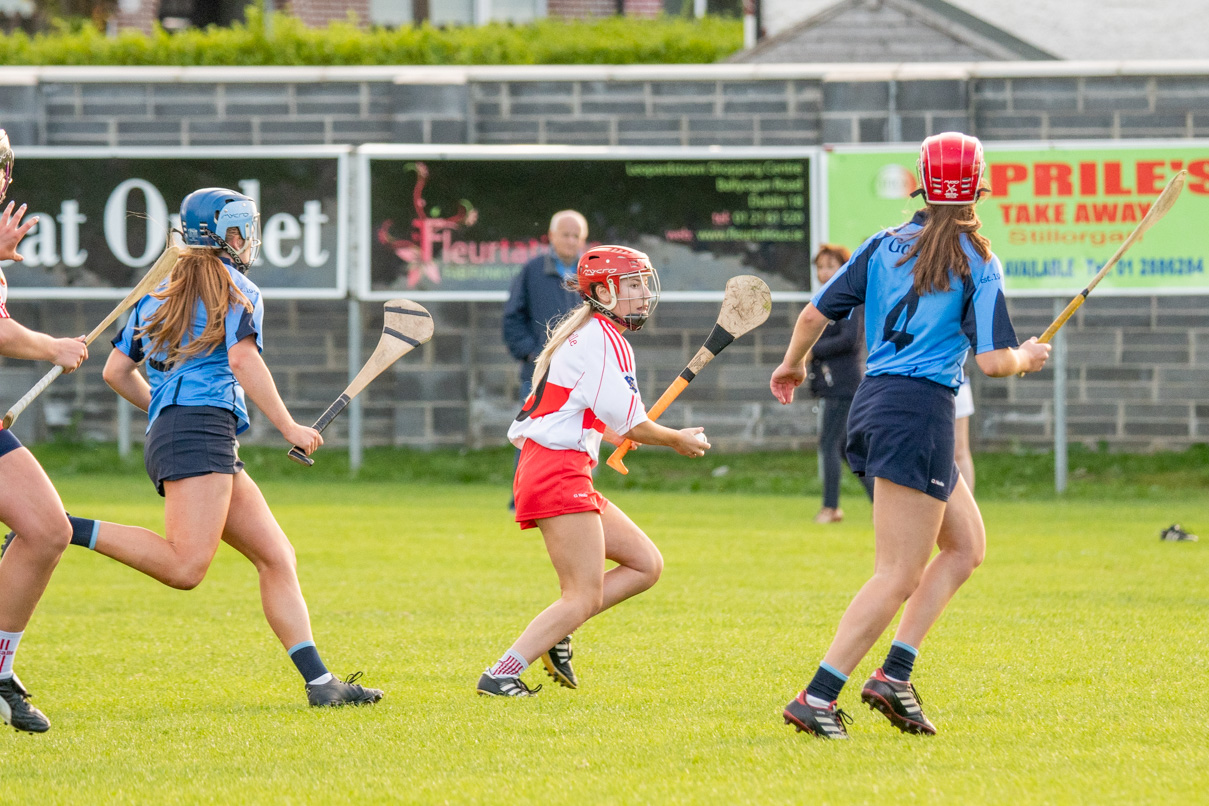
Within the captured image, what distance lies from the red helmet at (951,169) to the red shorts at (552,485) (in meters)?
1.48

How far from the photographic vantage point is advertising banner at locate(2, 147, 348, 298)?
1388 centimetres

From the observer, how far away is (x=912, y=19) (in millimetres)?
17453

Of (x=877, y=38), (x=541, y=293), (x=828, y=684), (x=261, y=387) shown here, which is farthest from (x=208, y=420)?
(x=877, y=38)

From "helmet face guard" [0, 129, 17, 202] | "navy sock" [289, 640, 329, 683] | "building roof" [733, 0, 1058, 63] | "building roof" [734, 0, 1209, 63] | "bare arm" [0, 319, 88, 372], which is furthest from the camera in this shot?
"building roof" [734, 0, 1209, 63]

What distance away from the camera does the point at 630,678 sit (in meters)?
5.68

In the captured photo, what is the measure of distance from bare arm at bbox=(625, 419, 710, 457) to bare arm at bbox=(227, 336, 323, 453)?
1.05 m

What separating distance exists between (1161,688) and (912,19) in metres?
13.3

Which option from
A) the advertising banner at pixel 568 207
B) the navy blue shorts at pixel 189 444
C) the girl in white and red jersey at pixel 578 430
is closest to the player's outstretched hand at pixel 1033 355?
the girl in white and red jersey at pixel 578 430

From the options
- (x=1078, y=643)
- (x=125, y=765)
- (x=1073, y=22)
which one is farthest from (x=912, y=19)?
(x=125, y=765)

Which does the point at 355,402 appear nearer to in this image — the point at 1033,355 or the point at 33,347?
the point at 33,347

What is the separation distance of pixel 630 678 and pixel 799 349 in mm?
1520

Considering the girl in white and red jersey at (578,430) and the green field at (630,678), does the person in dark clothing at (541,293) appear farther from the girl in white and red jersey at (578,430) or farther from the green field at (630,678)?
the girl in white and red jersey at (578,430)

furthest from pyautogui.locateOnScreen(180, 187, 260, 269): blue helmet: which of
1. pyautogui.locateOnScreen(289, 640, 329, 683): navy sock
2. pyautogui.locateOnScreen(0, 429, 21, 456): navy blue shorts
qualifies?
pyautogui.locateOnScreen(289, 640, 329, 683): navy sock

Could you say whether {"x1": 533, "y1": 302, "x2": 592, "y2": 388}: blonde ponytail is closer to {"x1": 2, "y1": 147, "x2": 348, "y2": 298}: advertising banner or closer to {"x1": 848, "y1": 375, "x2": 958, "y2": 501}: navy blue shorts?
{"x1": 848, "y1": 375, "x2": 958, "y2": 501}: navy blue shorts
